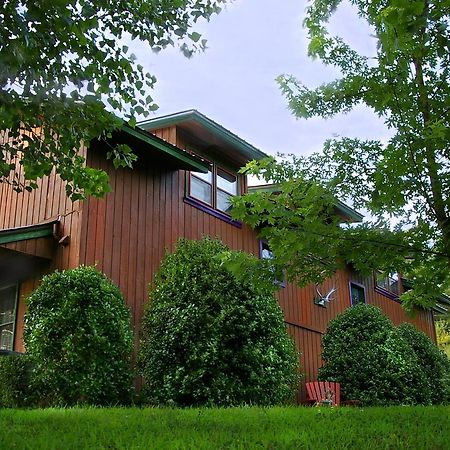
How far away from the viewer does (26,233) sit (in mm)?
10000

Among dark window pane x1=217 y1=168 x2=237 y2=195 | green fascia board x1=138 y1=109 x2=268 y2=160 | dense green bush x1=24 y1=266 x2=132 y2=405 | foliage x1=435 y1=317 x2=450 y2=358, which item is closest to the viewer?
dense green bush x1=24 y1=266 x2=132 y2=405

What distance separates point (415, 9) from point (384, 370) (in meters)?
9.94

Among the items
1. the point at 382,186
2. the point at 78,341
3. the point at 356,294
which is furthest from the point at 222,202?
the point at 382,186

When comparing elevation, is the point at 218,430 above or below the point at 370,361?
below

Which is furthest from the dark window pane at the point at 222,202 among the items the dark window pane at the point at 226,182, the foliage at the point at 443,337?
the foliage at the point at 443,337

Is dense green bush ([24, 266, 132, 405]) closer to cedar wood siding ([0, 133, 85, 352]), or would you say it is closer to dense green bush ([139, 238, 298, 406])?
dense green bush ([139, 238, 298, 406])

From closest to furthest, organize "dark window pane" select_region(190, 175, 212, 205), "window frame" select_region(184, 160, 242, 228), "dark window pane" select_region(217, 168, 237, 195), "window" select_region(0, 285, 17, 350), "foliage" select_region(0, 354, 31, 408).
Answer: "foliage" select_region(0, 354, 31, 408) → "window" select_region(0, 285, 17, 350) → "window frame" select_region(184, 160, 242, 228) → "dark window pane" select_region(190, 175, 212, 205) → "dark window pane" select_region(217, 168, 237, 195)

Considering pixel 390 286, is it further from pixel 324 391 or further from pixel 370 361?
pixel 324 391

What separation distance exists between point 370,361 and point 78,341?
6.74m

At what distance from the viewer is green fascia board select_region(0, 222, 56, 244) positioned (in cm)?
943

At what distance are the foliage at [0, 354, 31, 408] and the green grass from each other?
220 cm

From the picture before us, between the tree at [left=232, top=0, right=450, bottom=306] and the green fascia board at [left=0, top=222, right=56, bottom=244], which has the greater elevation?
the green fascia board at [left=0, top=222, right=56, bottom=244]

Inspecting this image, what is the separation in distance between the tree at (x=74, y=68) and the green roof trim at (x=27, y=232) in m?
4.07

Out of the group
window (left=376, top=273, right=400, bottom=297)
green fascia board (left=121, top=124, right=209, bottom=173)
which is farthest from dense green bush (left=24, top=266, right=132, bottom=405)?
window (left=376, top=273, right=400, bottom=297)
